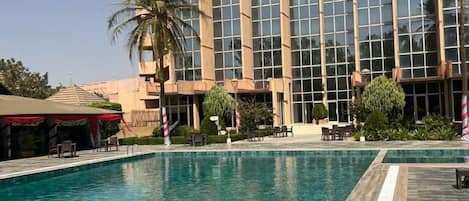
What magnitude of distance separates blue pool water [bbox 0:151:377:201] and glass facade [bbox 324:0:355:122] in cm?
2276

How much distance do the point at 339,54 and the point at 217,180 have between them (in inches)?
1242

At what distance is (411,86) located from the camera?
4100 centimetres

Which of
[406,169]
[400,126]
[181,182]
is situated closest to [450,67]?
[400,126]

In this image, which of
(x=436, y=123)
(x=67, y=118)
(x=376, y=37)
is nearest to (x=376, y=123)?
(x=436, y=123)

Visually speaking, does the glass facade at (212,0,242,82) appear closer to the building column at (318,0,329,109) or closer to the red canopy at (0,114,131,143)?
the building column at (318,0,329,109)

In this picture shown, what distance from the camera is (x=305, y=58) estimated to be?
153 feet

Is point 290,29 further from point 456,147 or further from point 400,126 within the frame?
point 456,147

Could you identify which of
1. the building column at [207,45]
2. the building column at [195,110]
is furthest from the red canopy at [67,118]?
the building column at [207,45]

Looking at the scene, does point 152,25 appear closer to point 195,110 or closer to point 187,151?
point 187,151

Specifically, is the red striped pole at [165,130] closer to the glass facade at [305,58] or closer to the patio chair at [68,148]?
the patio chair at [68,148]

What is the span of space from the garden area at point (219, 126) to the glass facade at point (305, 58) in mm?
8375

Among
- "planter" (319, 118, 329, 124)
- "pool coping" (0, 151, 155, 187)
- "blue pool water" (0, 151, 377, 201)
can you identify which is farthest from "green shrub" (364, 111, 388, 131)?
"planter" (319, 118, 329, 124)

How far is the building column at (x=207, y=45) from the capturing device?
45531mm

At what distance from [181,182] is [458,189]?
8.00m
